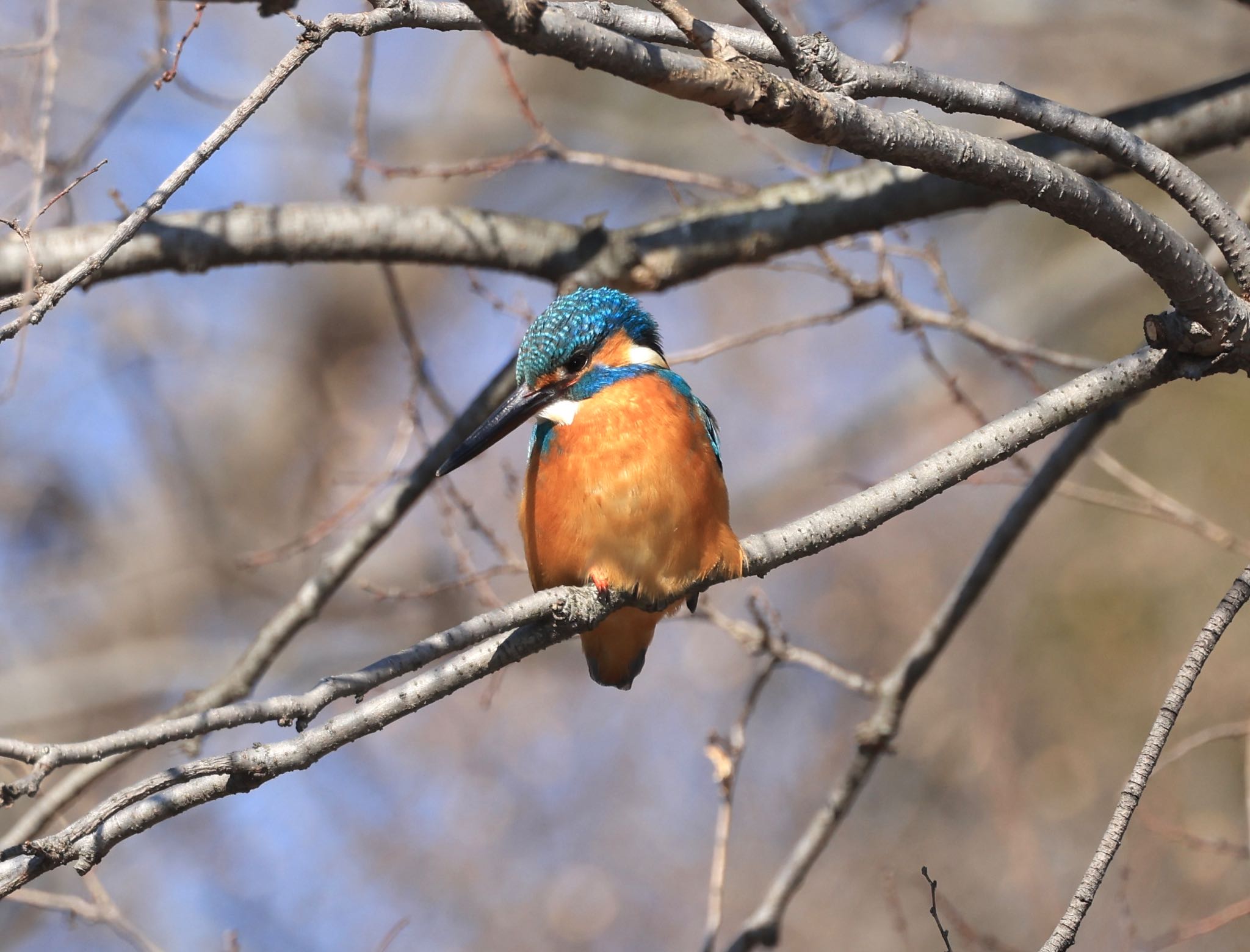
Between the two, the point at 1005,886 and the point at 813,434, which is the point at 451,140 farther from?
the point at 1005,886

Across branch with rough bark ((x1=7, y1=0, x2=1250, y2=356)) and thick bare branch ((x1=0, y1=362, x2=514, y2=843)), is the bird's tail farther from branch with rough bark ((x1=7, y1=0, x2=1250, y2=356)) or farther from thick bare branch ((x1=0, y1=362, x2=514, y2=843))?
branch with rough bark ((x1=7, y1=0, x2=1250, y2=356))

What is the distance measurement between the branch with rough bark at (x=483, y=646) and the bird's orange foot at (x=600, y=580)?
0.9 inches

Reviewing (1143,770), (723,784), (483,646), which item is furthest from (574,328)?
(1143,770)

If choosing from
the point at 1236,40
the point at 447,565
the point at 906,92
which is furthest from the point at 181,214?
the point at 1236,40

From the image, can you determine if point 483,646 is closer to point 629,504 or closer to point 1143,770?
point 629,504

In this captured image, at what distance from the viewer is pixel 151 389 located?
7652 mm

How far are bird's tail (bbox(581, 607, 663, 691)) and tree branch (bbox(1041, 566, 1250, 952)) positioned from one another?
127cm

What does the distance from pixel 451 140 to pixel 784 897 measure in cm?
601

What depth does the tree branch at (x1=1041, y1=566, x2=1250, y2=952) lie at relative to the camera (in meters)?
1.82

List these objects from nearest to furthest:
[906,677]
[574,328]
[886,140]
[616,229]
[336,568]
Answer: [886,140] → [574,328] → [336,568] → [906,677] → [616,229]

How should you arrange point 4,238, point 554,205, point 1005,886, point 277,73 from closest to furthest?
1. point 277,73
2. point 4,238
3. point 1005,886
4. point 554,205

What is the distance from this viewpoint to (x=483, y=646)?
2.13m

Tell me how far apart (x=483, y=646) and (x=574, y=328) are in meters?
1.29

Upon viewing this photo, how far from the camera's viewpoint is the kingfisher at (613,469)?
269 cm
